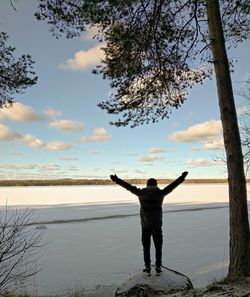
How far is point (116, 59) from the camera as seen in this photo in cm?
834

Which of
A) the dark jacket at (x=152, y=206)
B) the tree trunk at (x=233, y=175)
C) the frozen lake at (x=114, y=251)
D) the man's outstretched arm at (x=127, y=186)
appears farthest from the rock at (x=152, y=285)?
the frozen lake at (x=114, y=251)

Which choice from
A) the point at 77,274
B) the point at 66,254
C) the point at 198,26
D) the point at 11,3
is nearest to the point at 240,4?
the point at 198,26

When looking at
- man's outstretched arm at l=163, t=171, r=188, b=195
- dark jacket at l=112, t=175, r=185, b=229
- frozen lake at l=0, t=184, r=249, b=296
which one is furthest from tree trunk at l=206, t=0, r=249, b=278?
frozen lake at l=0, t=184, r=249, b=296

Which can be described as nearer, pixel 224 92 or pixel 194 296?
pixel 194 296

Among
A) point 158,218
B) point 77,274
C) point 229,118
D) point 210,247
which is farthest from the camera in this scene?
point 210,247

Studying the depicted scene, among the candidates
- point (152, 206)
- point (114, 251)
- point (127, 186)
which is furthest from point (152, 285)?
point (114, 251)

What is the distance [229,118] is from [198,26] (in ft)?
8.30

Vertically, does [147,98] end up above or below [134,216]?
above

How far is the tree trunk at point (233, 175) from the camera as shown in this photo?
678 cm

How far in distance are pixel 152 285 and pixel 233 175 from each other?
237 cm

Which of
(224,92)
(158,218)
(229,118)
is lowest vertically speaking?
(158,218)

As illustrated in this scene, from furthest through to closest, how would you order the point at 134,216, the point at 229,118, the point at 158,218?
the point at 134,216, the point at 229,118, the point at 158,218

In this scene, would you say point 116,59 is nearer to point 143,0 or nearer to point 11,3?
point 143,0

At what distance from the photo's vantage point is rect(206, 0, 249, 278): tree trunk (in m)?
6.78
